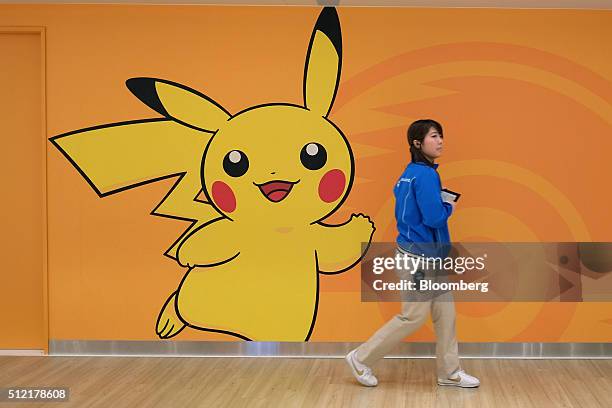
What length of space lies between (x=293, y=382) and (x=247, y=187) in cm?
126

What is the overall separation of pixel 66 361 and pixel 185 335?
765mm

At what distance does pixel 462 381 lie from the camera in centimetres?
394

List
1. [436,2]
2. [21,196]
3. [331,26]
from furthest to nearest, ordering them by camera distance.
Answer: [21,196] → [331,26] → [436,2]

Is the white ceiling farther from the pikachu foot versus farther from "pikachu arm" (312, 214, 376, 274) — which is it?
the pikachu foot

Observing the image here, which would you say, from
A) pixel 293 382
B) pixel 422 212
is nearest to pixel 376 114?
pixel 422 212

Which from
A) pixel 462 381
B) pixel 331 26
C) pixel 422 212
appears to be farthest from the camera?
pixel 331 26

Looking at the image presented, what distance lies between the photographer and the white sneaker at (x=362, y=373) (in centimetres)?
396

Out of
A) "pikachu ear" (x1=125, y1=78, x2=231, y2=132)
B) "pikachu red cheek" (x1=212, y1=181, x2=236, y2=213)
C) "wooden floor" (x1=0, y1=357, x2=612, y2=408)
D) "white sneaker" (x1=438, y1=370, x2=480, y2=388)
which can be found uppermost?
"pikachu ear" (x1=125, y1=78, x2=231, y2=132)

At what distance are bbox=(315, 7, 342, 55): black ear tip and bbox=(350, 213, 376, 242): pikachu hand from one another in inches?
41.6

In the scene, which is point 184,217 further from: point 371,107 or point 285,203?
point 371,107

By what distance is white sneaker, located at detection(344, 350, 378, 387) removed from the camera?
13.0 feet

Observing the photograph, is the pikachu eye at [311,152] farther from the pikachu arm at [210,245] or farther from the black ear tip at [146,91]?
the black ear tip at [146,91]
